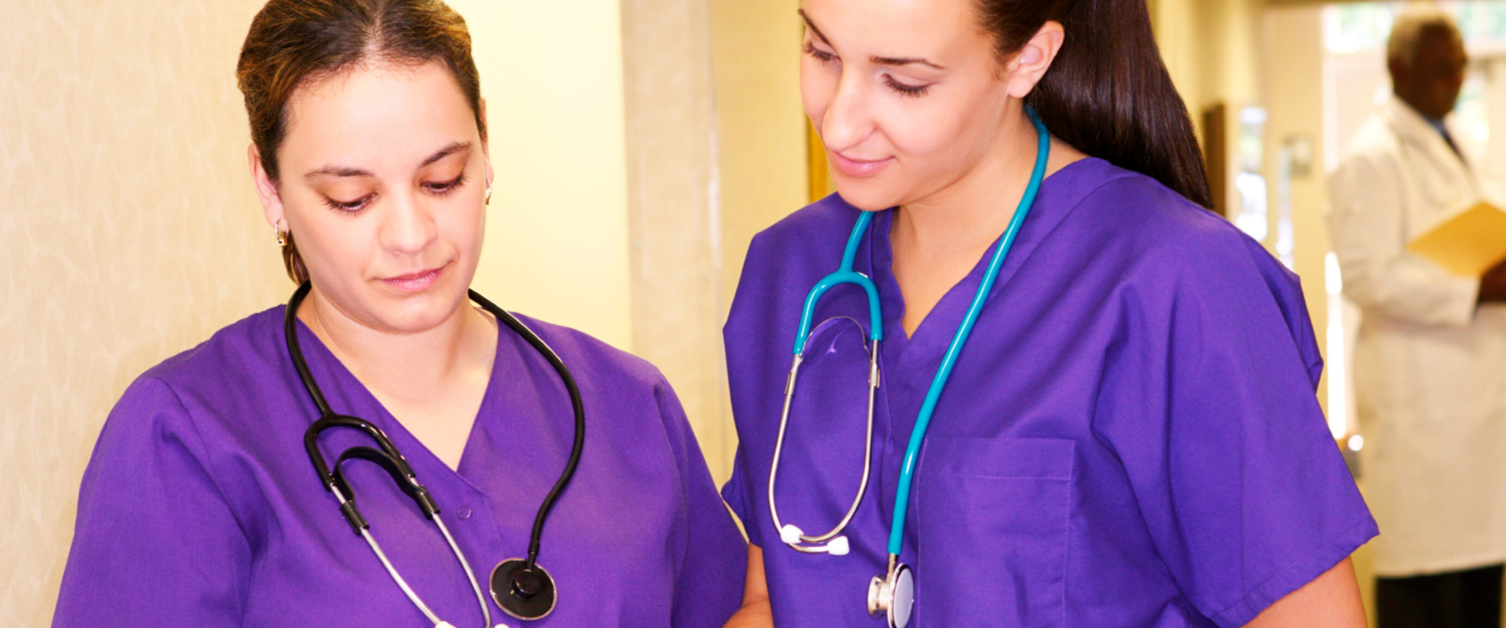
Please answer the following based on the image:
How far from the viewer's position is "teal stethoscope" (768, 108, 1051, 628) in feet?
3.31

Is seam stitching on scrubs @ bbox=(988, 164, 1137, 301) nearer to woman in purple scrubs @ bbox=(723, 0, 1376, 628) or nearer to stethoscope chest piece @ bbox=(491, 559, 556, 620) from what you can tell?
woman in purple scrubs @ bbox=(723, 0, 1376, 628)

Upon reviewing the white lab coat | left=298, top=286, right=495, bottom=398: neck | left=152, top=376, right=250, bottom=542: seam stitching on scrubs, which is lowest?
the white lab coat

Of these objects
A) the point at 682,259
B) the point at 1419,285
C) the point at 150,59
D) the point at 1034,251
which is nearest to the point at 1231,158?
the point at 1419,285

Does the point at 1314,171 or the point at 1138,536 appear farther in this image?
the point at 1314,171

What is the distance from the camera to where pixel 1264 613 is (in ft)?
3.12

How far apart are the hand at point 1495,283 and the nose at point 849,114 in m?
2.42

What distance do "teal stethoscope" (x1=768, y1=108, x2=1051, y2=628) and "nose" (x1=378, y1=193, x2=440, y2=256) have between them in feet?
1.15

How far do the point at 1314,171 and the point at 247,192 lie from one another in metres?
3.28

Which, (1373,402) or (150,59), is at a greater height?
(150,59)

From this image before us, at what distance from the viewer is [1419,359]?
9.59ft

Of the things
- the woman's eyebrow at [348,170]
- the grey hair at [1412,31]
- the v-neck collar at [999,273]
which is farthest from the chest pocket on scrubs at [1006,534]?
the grey hair at [1412,31]

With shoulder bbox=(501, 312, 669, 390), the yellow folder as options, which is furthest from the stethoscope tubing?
the yellow folder

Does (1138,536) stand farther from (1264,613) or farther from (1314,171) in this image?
(1314,171)

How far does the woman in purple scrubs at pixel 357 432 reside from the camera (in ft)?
3.17
